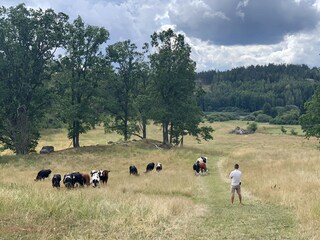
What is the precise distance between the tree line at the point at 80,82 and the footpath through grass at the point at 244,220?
32938mm

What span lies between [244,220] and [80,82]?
131ft

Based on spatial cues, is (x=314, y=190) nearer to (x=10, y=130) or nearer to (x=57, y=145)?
(x=10, y=130)

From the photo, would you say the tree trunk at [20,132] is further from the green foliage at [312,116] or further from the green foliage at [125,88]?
the green foliage at [312,116]

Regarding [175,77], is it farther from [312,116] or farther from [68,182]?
[68,182]

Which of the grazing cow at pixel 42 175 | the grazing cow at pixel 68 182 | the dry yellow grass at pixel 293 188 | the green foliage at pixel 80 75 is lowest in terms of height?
the grazing cow at pixel 42 175

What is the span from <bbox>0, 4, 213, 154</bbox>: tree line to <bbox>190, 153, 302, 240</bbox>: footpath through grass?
108ft

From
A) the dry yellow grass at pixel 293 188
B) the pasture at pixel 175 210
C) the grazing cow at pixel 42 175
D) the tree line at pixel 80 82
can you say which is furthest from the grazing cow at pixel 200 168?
the tree line at pixel 80 82

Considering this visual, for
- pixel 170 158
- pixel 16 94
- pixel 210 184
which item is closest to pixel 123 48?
pixel 16 94

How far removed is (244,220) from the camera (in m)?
14.0

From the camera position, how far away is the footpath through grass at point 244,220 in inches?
451

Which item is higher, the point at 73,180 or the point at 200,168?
the point at 73,180

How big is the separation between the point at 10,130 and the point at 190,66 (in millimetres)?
27177

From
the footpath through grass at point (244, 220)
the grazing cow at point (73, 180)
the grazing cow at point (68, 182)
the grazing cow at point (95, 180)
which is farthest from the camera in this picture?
the grazing cow at point (95, 180)

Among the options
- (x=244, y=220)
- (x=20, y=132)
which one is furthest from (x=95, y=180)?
(x=20, y=132)
